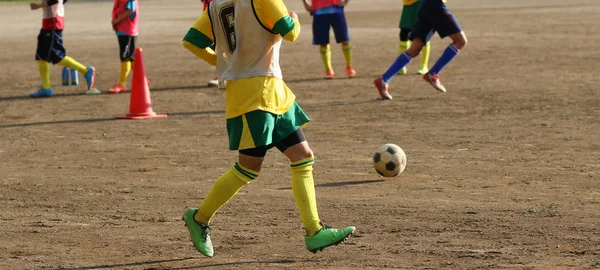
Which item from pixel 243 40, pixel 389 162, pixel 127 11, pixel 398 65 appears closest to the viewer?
pixel 243 40

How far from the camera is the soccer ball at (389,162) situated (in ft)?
29.1

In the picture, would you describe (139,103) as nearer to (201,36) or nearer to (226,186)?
(201,36)

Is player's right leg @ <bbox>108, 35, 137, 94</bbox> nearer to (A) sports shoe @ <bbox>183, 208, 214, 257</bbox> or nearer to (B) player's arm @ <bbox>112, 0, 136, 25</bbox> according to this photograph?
(B) player's arm @ <bbox>112, 0, 136, 25</bbox>

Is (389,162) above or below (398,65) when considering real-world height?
above

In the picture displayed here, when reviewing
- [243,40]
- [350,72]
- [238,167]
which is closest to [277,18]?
[243,40]

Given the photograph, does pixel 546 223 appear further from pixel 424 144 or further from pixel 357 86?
pixel 357 86

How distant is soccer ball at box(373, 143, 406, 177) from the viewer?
8875mm

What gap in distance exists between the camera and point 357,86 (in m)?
15.9

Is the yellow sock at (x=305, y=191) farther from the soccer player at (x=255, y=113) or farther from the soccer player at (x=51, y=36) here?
the soccer player at (x=51, y=36)

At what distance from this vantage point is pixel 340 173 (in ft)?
30.3

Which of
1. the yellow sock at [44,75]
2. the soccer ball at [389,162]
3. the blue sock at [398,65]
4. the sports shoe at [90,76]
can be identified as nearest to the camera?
the soccer ball at [389,162]

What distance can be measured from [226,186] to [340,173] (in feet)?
9.81

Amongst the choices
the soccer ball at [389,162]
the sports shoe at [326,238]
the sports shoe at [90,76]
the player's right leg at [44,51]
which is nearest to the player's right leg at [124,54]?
the sports shoe at [90,76]

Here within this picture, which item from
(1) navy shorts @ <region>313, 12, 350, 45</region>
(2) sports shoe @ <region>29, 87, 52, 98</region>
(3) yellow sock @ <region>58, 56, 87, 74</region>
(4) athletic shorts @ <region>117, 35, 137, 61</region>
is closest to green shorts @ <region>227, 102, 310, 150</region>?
(4) athletic shorts @ <region>117, 35, 137, 61</region>
